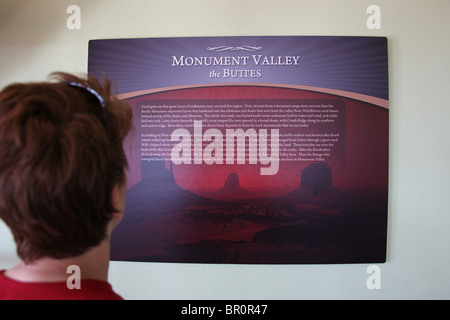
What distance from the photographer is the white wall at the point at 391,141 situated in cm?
116

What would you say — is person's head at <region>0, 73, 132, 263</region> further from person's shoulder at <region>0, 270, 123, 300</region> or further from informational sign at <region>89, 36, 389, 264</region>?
informational sign at <region>89, 36, 389, 264</region>

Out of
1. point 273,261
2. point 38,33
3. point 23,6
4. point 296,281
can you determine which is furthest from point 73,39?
point 296,281

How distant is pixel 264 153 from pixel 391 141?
56 cm

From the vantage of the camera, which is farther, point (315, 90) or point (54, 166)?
point (315, 90)

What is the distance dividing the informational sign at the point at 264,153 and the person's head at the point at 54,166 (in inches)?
27.1

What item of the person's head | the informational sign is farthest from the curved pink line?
the person's head

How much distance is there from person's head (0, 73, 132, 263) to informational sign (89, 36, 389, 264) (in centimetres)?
69

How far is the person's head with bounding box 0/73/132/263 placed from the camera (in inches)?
15.3

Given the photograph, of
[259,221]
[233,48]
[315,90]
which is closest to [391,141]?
[315,90]

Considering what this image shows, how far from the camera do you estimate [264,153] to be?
45.6 inches

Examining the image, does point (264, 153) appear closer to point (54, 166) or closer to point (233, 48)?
point (233, 48)

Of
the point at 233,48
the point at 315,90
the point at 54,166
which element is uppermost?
the point at 233,48

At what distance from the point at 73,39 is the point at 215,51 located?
2.10 feet

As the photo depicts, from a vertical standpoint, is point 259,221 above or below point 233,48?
below
